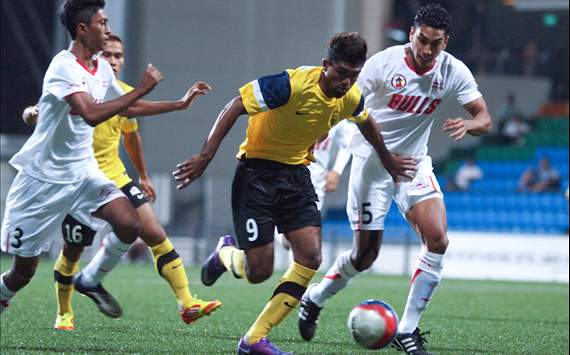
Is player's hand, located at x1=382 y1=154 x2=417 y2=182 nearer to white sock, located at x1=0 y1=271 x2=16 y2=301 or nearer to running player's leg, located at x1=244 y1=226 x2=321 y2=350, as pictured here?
running player's leg, located at x1=244 y1=226 x2=321 y2=350

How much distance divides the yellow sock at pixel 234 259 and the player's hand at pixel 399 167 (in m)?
1.10

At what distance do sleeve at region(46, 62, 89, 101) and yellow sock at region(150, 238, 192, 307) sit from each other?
155 cm

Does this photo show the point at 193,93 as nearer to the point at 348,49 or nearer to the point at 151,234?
the point at 348,49

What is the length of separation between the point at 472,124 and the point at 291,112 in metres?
1.25

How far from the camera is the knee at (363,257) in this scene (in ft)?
25.2

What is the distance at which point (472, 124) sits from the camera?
6.96m

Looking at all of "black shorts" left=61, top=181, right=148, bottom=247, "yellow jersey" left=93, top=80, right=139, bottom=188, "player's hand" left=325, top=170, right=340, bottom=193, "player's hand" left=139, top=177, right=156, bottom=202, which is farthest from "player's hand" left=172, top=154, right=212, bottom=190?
"player's hand" left=325, top=170, right=340, bottom=193

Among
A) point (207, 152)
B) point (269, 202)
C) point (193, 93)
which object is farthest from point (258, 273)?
point (193, 93)

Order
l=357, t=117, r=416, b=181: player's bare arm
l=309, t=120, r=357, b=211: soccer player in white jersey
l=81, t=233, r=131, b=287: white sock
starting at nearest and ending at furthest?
1. l=357, t=117, r=416, b=181: player's bare arm
2. l=81, t=233, r=131, b=287: white sock
3. l=309, t=120, r=357, b=211: soccer player in white jersey

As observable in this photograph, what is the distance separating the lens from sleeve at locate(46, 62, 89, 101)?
6.61 meters

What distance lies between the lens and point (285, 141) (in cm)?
661

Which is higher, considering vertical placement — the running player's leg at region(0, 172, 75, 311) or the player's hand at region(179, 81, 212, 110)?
the player's hand at region(179, 81, 212, 110)

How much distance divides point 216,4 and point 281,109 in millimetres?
14840

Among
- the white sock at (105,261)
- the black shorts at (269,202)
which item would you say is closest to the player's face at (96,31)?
the black shorts at (269,202)
